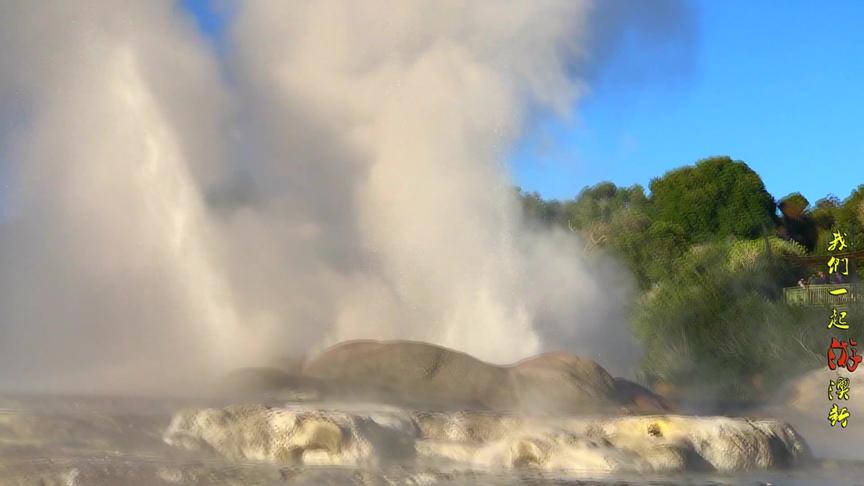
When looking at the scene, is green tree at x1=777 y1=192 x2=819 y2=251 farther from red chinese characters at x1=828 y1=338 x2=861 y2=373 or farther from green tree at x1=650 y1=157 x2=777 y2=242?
red chinese characters at x1=828 y1=338 x2=861 y2=373

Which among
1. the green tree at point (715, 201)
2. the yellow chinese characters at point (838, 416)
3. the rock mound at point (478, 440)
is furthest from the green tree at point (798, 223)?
the rock mound at point (478, 440)

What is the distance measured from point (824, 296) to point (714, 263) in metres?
4.43

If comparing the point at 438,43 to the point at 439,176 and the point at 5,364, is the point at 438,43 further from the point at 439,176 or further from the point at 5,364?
the point at 5,364

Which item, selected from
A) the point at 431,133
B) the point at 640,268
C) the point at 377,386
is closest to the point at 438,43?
the point at 431,133

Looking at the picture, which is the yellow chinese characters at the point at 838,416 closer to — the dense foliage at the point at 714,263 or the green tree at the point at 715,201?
the dense foliage at the point at 714,263

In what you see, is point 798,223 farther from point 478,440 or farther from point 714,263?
point 478,440

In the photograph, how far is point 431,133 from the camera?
1405 cm

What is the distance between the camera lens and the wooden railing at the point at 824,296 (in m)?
19.2

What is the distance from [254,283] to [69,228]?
2226 mm

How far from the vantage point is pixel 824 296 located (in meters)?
20.9

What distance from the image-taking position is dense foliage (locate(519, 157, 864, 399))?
1786cm

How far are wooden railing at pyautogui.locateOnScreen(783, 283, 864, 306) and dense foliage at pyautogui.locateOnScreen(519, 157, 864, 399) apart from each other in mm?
456

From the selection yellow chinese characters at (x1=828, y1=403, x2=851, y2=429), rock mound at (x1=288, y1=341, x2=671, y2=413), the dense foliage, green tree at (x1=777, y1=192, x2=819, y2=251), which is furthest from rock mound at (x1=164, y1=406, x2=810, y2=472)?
green tree at (x1=777, y1=192, x2=819, y2=251)

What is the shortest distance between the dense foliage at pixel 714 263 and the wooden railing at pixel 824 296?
1.50ft
